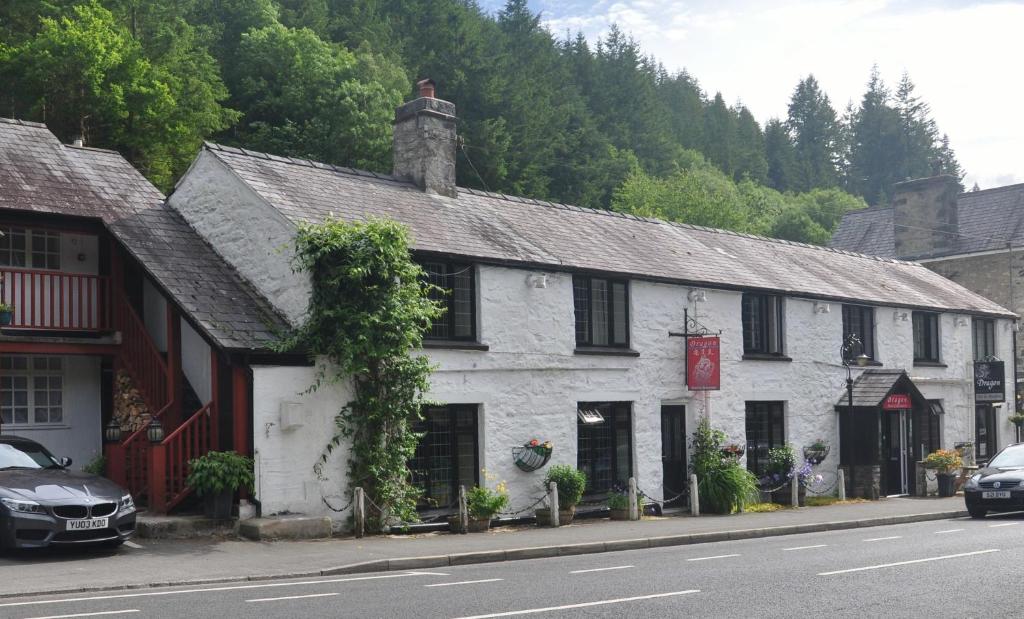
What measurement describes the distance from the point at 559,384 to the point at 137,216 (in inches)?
333

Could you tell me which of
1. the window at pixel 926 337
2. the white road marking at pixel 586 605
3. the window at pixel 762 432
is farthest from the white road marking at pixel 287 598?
the window at pixel 926 337

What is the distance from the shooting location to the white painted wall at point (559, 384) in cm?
1691

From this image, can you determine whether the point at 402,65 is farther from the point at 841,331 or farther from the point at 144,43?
the point at 841,331

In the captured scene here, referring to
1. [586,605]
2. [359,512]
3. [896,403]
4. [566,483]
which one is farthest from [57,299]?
[896,403]

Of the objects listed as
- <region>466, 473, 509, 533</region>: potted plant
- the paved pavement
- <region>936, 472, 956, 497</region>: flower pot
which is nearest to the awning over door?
<region>936, 472, 956, 497</region>: flower pot

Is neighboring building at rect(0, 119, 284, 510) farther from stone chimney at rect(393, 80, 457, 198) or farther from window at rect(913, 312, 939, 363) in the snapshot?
window at rect(913, 312, 939, 363)

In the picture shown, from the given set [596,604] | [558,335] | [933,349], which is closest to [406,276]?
[558,335]

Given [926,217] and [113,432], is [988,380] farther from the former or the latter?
[113,432]

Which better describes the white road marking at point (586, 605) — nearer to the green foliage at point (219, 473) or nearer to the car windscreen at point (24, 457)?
the green foliage at point (219, 473)

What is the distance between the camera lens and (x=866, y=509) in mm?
23609

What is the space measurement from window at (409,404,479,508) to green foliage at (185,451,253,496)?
3304mm

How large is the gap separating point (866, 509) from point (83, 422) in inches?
639

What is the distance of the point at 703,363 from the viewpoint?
23.0 meters

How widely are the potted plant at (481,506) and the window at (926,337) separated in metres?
Answer: 16.6
